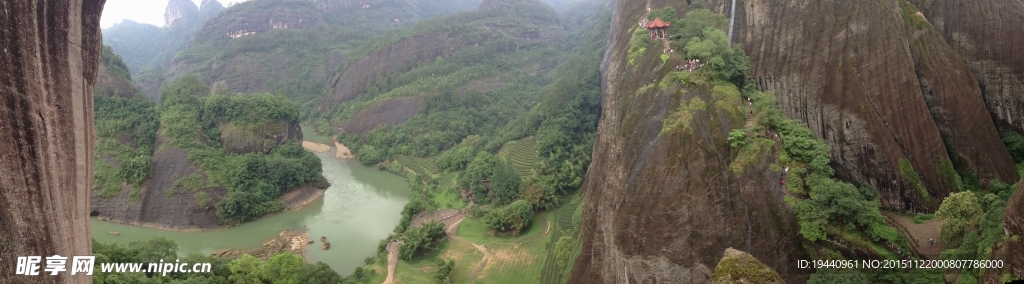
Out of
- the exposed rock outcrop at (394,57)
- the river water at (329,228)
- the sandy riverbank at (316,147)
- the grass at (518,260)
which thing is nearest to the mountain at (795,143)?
the grass at (518,260)

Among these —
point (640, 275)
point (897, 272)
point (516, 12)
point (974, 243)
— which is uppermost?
point (516, 12)

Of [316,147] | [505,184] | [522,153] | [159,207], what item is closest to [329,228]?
[159,207]

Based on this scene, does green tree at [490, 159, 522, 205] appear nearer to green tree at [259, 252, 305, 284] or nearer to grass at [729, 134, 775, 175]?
green tree at [259, 252, 305, 284]

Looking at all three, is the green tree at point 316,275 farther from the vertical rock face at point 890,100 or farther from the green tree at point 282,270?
the vertical rock face at point 890,100

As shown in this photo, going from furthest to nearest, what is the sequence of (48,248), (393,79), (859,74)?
1. (393,79)
2. (859,74)
3. (48,248)

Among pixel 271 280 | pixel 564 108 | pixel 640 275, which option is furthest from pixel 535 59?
pixel 640 275

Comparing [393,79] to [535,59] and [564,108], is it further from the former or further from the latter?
[564,108]
